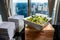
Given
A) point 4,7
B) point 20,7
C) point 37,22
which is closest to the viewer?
point 37,22

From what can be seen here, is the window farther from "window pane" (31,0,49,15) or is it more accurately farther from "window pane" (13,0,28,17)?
"window pane" (31,0,49,15)

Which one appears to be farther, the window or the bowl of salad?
the window

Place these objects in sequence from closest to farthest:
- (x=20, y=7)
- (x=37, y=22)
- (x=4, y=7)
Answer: (x=37, y=22) → (x=4, y=7) → (x=20, y=7)

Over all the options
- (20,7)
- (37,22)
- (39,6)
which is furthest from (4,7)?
(37,22)

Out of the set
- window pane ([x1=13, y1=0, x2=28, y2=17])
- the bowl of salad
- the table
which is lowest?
the table

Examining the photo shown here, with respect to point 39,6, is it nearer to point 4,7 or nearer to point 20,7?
point 20,7

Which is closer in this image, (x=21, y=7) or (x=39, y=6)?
(x=39, y=6)

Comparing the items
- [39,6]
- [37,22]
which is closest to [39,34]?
[37,22]

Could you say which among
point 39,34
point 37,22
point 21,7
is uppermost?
point 21,7

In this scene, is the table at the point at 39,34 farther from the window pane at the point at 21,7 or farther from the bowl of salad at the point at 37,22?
the window pane at the point at 21,7

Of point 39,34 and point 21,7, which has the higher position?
point 21,7

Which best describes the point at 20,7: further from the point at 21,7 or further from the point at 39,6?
the point at 39,6

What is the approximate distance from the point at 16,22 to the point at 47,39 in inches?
31.3

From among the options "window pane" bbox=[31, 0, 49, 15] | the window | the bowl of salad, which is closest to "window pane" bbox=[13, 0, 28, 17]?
the window
